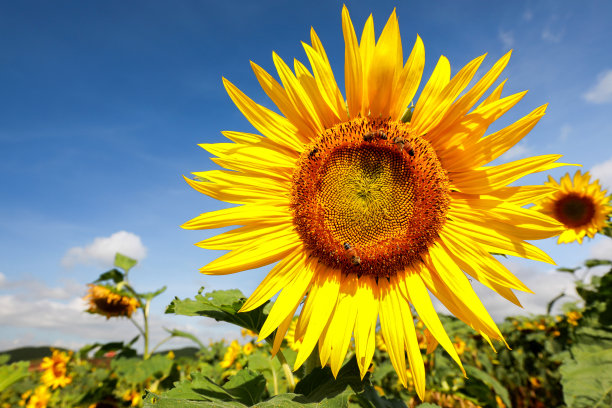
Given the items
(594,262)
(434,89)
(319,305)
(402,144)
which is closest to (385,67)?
(434,89)

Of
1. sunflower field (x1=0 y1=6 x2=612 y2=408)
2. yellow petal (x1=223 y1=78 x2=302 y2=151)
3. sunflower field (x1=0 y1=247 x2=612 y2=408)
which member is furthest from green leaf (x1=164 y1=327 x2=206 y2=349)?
yellow petal (x1=223 y1=78 x2=302 y2=151)

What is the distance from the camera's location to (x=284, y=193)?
8.14 ft

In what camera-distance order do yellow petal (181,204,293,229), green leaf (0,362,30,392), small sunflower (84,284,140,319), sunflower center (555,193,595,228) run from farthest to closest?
sunflower center (555,193,595,228), small sunflower (84,284,140,319), green leaf (0,362,30,392), yellow petal (181,204,293,229)

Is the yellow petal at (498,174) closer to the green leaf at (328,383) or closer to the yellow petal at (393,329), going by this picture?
the yellow petal at (393,329)

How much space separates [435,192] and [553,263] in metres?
0.72

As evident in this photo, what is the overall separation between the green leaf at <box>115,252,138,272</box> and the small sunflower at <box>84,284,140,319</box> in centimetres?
79

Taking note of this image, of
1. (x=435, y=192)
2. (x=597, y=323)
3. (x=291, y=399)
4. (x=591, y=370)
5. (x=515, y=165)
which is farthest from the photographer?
(x=597, y=323)

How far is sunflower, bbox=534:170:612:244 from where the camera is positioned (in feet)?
20.4

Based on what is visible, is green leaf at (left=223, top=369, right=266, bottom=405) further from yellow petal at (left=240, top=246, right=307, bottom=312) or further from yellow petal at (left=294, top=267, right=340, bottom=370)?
yellow petal at (left=240, top=246, right=307, bottom=312)

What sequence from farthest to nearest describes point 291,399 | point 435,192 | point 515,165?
point 435,192, point 515,165, point 291,399

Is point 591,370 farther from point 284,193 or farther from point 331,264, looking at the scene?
point 284,193

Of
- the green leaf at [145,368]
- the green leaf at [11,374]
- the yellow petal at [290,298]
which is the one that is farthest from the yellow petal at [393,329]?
the green leaf at [11,374]

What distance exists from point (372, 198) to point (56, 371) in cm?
680

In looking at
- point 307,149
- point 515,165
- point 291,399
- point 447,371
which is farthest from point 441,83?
point 447,371
